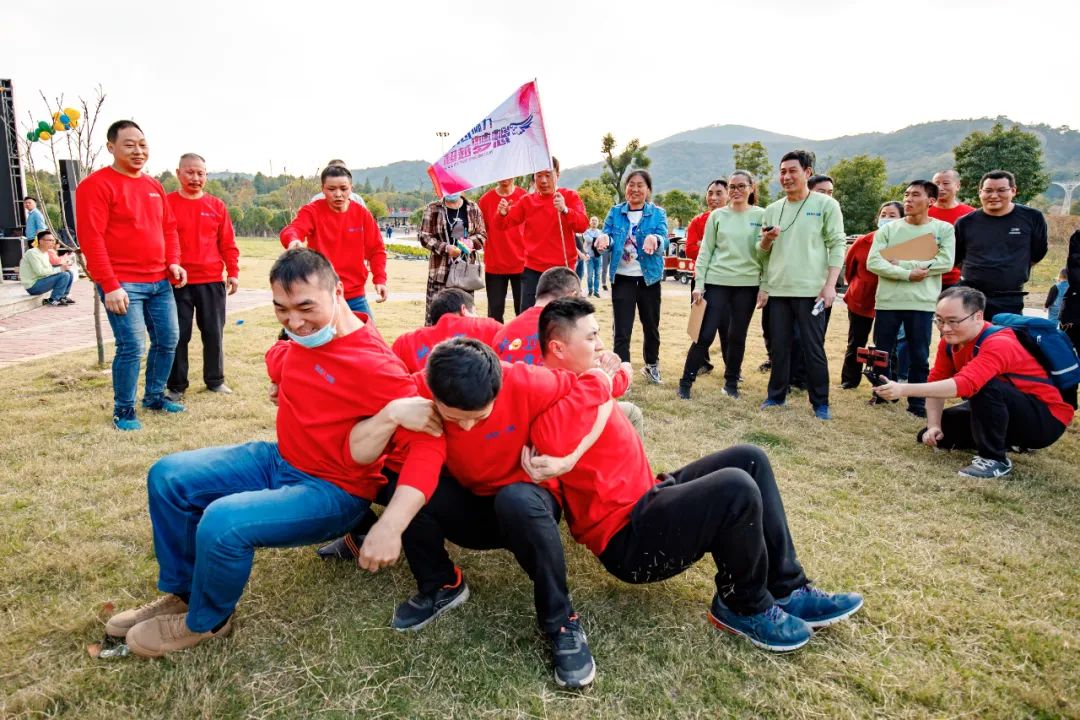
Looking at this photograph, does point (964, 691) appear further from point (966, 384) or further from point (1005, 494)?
point (966, 384)

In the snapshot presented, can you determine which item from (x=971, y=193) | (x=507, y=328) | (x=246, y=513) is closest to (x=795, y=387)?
(x=507, y=328)

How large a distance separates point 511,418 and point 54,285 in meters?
12.7

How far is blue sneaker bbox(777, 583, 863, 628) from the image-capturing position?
92.8 inches

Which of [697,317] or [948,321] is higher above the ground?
[948,321]

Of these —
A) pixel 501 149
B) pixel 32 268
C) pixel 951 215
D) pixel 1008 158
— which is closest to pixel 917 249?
pixel 951 215

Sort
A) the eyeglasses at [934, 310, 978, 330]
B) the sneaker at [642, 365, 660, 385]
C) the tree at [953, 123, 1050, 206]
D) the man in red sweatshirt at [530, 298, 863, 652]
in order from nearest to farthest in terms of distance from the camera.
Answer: the man in red sweatshirt at [530, 298, 863, 652] < the eyeglasses at [934, 310, 978, 330] < the sneaker at [642, 365, 660, 385] < the tree at [953, 123, 1050, 206]

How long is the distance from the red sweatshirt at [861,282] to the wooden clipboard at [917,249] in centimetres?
72

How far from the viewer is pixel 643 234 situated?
6191 mm

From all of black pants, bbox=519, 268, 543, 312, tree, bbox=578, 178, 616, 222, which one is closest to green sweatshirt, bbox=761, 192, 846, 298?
black pants, bbox=519, 268, 543, 312

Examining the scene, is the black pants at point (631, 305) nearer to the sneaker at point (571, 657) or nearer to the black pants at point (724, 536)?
the black pants at point (724, 536)

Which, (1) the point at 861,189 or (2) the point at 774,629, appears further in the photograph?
(1) the point at 861,189

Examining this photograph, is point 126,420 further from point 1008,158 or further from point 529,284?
point 1008,158

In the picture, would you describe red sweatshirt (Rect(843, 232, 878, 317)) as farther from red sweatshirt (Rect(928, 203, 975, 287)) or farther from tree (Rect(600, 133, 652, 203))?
tree (Rect(600, 133, 652, 203))

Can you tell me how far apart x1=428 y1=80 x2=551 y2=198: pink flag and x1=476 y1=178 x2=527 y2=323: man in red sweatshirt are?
103cm
